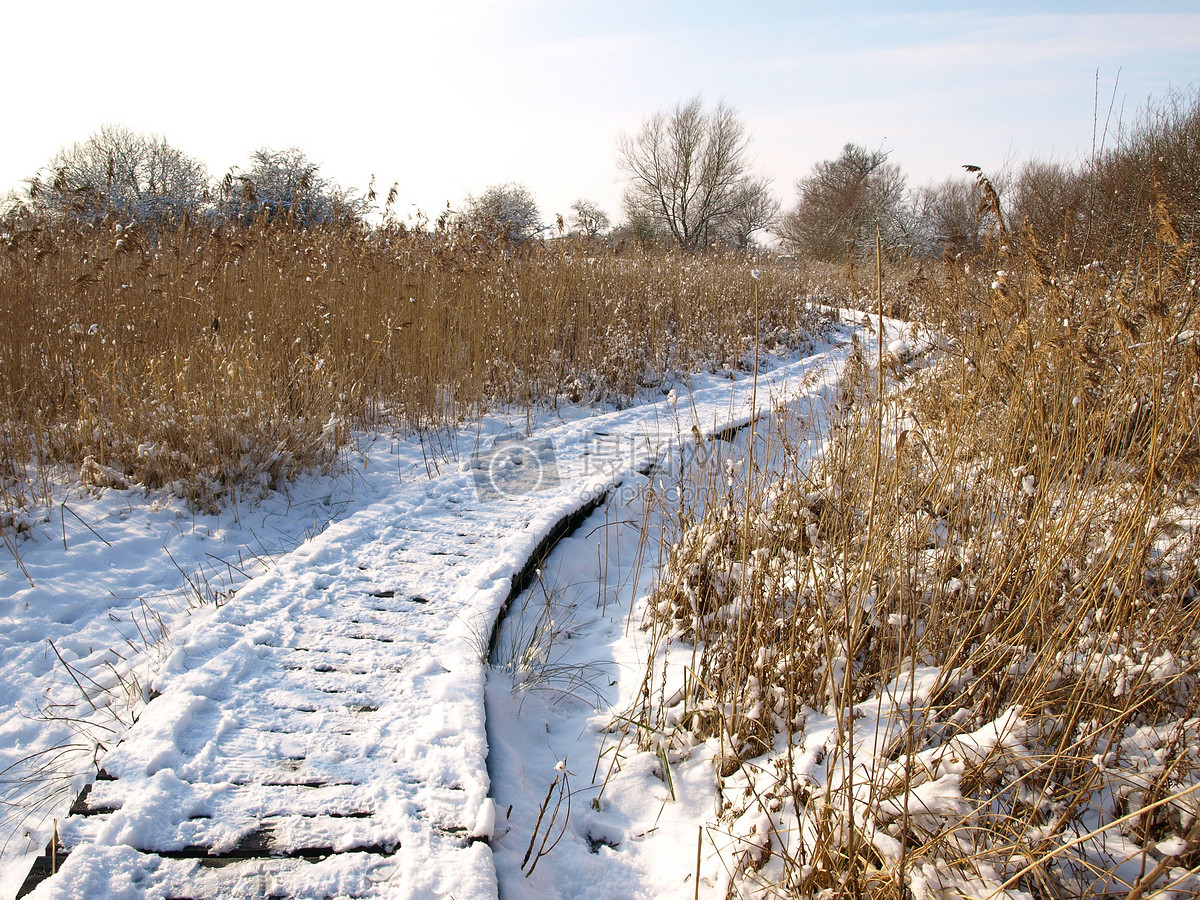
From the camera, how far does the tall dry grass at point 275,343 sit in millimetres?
4113

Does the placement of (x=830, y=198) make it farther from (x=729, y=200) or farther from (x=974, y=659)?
(x=974, y=659)

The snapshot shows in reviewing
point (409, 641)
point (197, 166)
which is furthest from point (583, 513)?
point (197, 166)

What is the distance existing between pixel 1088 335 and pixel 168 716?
13.2 feet

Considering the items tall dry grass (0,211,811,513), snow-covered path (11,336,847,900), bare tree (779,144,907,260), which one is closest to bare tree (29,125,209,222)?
tall dry grass (0,211,811,513)

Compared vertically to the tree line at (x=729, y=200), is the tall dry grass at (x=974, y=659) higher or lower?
lower

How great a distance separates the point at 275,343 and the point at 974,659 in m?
5.56

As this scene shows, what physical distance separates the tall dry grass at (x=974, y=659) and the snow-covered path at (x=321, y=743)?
30.1 inches

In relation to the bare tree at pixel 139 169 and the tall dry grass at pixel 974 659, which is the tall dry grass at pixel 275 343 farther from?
the bare tree at pixel 139 169

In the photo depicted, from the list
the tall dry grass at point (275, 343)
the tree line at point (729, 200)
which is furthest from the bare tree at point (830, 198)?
the tall dry grass at point (275, 343)

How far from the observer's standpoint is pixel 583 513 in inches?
164

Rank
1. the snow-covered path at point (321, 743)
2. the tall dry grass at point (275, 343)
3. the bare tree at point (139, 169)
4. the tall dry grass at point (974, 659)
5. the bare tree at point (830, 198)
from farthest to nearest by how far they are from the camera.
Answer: the bare tree at point (830, 198)
the bare tree at point (139, 169)
the tall dry grass at point (275, 343)
the snow-covered path at point (321, 743)
the tall dry grass at point (974, 659)

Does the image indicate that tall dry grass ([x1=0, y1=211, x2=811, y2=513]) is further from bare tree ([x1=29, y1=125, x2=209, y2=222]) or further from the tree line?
bare tree ([x1=29, y1=125, x2=209, y2=222])

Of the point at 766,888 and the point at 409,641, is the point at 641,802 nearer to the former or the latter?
the point at 766,888

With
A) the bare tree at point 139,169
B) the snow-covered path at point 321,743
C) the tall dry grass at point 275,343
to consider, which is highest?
the bare tree at point 139,169
